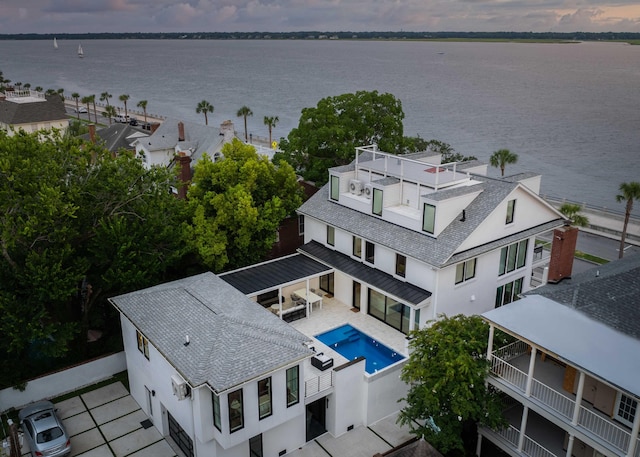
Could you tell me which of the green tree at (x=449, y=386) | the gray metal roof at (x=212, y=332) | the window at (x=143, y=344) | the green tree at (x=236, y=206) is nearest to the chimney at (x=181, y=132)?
the green tree at (x=236, y=206)

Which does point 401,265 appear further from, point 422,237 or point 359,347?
point 359,347

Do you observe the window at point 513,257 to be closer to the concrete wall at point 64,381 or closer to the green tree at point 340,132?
the green tree at point 340,132

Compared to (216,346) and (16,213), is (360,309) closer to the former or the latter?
(216,346)

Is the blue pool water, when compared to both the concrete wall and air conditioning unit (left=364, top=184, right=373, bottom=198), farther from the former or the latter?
the concrete wall

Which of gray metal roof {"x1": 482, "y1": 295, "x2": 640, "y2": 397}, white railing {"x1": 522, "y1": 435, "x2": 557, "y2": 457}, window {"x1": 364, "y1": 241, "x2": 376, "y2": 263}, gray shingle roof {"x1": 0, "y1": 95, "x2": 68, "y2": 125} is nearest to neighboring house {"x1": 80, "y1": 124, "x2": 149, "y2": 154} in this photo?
gray shingle roof {"x1": 0, "y1": 95, "x2": 68, "y2": 125}

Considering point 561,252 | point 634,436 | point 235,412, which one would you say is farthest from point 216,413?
point 561,252

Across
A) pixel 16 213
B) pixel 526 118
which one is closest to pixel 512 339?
pixel 16 213
